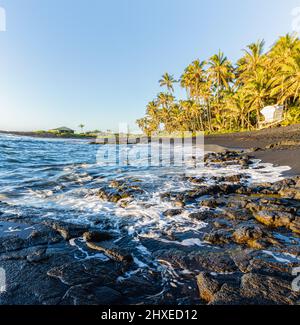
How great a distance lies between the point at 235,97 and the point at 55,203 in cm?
3376

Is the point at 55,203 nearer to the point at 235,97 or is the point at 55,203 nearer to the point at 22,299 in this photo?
the point at 22,299

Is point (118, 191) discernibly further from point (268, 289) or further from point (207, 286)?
point (268, 289)

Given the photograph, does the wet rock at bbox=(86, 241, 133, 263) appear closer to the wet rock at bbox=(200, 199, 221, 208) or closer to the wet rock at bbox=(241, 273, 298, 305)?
the wet rock at bbox=(241, 273, 298, 305)

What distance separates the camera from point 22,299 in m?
2.31

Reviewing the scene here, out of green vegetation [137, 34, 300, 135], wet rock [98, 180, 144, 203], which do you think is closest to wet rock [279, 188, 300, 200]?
wet rock [98, 180, 144, 203]

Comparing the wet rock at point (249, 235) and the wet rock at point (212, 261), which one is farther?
the wet rock at point (249, 235)

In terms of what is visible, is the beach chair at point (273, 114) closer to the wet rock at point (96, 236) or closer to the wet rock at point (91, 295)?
the wet rock at point (96, 236)

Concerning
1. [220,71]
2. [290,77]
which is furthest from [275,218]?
[220,71]

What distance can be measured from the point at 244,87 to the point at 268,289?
33.7m

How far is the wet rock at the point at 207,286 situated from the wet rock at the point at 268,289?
30cm

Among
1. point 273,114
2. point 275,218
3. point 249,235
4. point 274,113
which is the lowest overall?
point 249,235

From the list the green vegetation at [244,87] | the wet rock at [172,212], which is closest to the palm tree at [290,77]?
the green vegetation at [244,87]

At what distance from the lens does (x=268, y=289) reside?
2.39 metres

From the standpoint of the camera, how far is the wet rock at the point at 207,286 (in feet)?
7.64
